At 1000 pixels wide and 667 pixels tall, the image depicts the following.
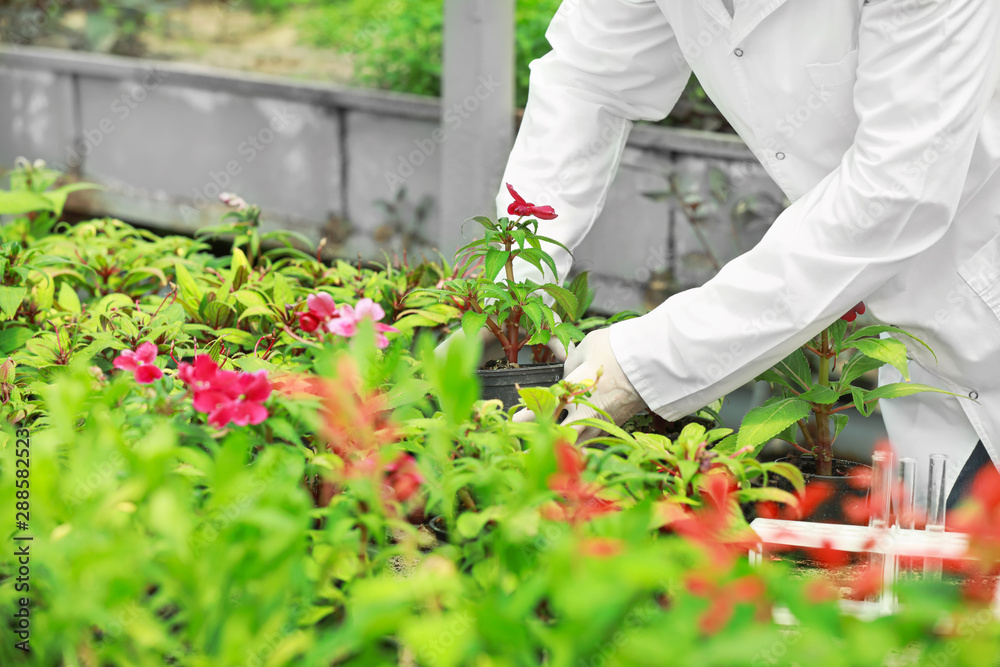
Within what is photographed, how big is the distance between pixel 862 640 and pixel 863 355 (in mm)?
926

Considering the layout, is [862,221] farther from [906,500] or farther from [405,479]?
[405,479]

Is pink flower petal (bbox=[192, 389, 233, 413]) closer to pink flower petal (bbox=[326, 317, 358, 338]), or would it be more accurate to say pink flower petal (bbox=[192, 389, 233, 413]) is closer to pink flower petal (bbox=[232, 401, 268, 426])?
pink flower petal (bbox=[232, 401, 268, 426])

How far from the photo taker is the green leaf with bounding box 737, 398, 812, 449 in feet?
4.52

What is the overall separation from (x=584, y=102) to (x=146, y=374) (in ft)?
3.07

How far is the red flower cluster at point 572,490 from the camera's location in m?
0.95

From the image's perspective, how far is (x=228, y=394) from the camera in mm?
1091

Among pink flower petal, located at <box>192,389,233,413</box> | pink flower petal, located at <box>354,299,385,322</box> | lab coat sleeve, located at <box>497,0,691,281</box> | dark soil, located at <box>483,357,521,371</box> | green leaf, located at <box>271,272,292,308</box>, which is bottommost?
dark soil, located at <box>483,357,521,371</box>

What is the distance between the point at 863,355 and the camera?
1.55m

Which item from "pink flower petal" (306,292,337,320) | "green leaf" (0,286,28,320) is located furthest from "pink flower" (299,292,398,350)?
"green leaf" (0,286,28,320)

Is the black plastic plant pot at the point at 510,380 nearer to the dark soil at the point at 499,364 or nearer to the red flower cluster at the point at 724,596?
the dark soil at the point at 499,364

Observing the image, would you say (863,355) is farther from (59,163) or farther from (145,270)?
(59,163)

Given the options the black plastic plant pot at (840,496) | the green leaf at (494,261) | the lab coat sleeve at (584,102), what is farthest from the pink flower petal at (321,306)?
the black plastic plant pot at (840,496)

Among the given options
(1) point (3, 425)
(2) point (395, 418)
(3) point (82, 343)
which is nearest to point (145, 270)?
(3) point (82, 343)

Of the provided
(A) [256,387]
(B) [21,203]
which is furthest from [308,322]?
(B) [21,203]
